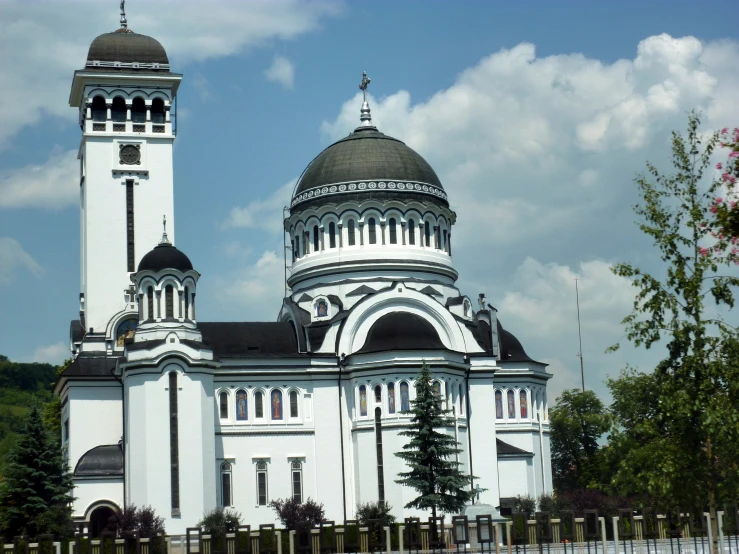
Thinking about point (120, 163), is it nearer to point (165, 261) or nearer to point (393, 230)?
point (165, 261)

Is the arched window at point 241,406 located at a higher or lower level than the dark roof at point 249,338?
lower

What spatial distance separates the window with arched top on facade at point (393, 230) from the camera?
197 ft

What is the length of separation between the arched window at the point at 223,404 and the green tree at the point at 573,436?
26.7 meters

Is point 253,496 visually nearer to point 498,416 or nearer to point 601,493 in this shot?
point 498,416

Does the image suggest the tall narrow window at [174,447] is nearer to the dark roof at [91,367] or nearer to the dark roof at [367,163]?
the dark roof at [91,367]

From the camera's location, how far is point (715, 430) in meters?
22.8

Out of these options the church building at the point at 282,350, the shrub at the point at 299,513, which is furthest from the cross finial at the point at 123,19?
the shrub at the point at 299,513

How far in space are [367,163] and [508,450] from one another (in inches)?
593

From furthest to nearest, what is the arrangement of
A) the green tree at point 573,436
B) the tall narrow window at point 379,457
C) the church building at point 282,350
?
the green tree at point 573,436, the tall narrow window at point 379,457, the church building at point 282,350

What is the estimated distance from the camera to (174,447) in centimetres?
5016

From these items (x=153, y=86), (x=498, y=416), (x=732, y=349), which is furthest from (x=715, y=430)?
(x=153, y=86)

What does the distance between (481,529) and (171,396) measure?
16949 millimetres

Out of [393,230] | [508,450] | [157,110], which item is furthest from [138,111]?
[508,450]

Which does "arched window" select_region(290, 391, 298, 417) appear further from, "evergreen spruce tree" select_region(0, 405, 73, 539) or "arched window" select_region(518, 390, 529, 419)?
"arched window" select_region(518, 390, 529, 419)
